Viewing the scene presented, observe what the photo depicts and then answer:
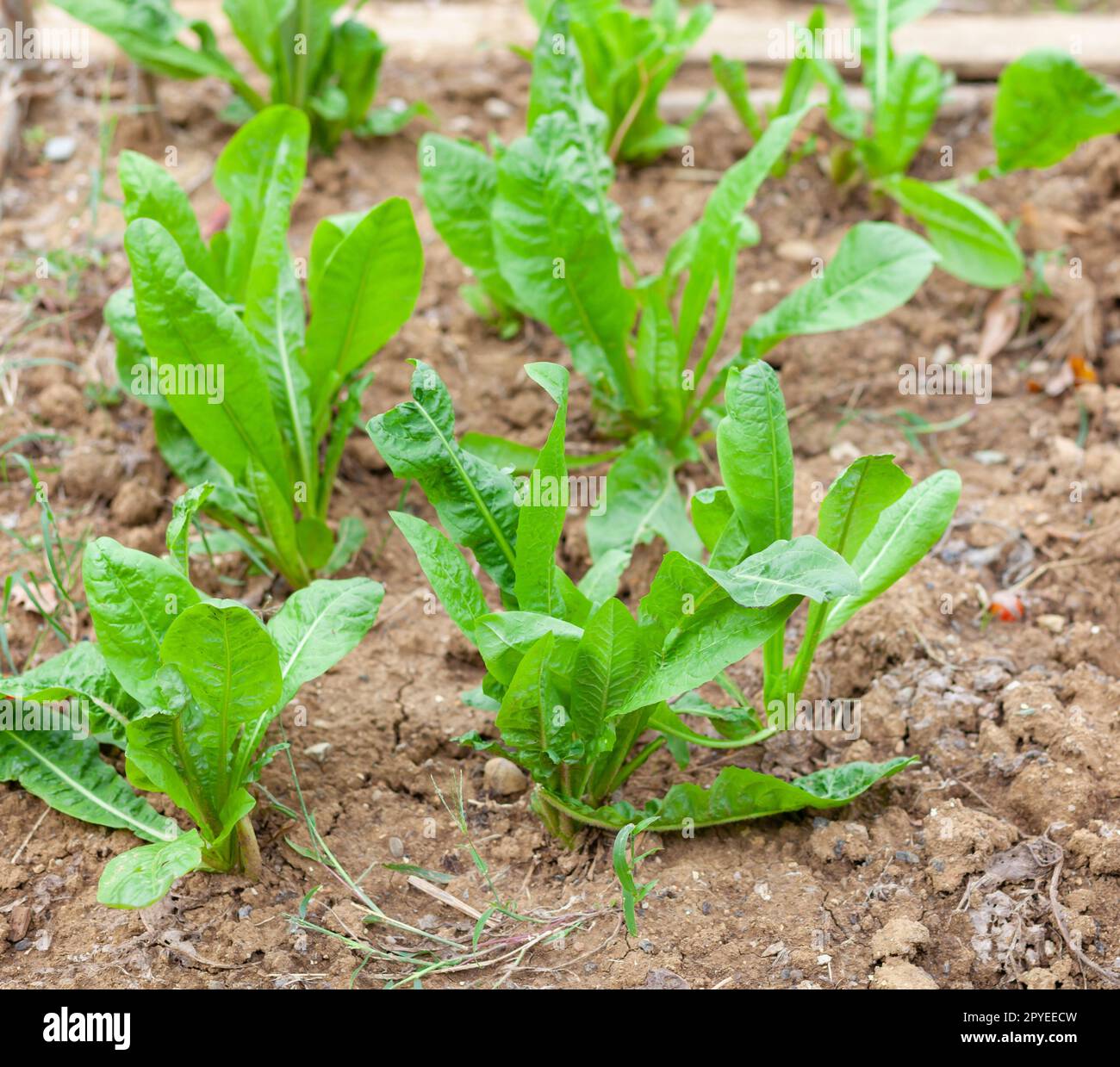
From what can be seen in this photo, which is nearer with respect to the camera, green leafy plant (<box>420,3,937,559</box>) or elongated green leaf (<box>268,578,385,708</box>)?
elongated green leaf (<box>268,578,385,708</box>)

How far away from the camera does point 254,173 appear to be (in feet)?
9.61

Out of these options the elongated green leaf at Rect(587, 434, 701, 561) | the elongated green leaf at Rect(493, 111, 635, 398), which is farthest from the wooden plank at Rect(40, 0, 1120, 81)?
the elongated green leaf at Rect(587, 434, 701, 561)

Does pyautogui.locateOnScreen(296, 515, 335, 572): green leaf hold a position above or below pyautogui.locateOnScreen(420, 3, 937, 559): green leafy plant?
below

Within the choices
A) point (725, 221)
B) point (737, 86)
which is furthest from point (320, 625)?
point (737, 86)

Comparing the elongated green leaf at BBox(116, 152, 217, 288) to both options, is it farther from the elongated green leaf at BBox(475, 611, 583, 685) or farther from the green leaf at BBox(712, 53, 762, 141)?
the green leaf at BBox(712, 53, 762, 141)

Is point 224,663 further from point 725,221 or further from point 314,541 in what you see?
point 725,221

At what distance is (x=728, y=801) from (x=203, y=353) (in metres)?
1.34

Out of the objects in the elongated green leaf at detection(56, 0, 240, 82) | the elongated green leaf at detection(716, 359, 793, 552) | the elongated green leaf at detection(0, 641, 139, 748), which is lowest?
the elongated green leaf at detection(0, 641, 139, 748)

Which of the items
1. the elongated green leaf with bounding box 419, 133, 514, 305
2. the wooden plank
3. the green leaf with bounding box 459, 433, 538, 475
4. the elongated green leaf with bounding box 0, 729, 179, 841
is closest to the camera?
the elongated green leaf with bounding box 0, 729, 179, 841

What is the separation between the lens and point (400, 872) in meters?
2.25

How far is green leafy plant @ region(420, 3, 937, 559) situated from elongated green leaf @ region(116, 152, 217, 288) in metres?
0.63

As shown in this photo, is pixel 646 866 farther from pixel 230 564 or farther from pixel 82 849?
pixel 230 564

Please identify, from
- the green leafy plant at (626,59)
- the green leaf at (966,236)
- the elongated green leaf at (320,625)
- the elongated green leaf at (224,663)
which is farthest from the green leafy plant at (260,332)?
the green leaf at (966,236)

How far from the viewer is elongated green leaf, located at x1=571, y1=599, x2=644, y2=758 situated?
79.1 inches
